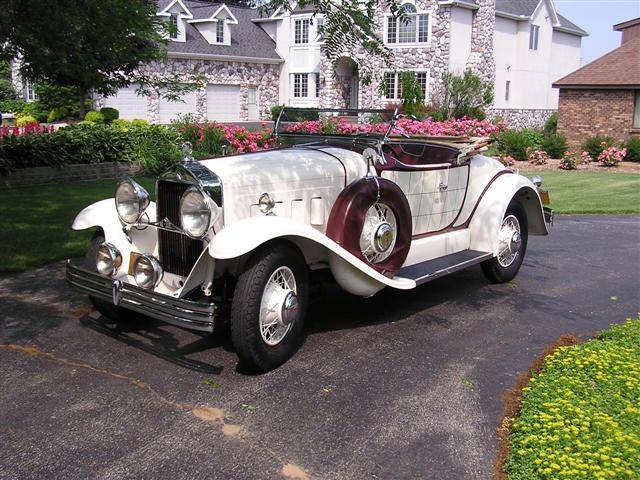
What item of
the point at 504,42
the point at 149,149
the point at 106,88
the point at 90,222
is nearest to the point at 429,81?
the point at 504,42

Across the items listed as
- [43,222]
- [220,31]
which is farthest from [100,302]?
[220,31]

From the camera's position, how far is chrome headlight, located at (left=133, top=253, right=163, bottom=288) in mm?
4902

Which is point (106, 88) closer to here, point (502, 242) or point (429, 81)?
point (502, 242)

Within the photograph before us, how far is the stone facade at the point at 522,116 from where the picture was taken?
116 feet

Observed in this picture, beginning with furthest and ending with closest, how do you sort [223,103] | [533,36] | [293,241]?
[533,36] < [223,103] < [293,241]

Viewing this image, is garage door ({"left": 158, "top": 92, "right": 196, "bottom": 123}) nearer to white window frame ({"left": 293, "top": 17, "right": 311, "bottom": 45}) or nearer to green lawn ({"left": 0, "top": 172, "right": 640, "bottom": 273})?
white window frame ({"left": 293, "top": 17, "right": 311, "bottom": 45})

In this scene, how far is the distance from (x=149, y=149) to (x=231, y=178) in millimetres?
10121

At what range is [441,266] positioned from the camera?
6.25 meters

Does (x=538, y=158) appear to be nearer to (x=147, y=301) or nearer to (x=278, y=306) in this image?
(x=278, y=306)

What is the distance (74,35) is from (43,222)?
3333mm

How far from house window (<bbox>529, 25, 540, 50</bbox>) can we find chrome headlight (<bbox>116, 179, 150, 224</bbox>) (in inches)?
1470

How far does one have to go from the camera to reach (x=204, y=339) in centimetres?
547

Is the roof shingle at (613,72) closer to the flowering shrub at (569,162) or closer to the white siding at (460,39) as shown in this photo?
the flowering shrub at (569,162)

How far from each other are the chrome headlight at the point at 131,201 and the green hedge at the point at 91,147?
789cm
